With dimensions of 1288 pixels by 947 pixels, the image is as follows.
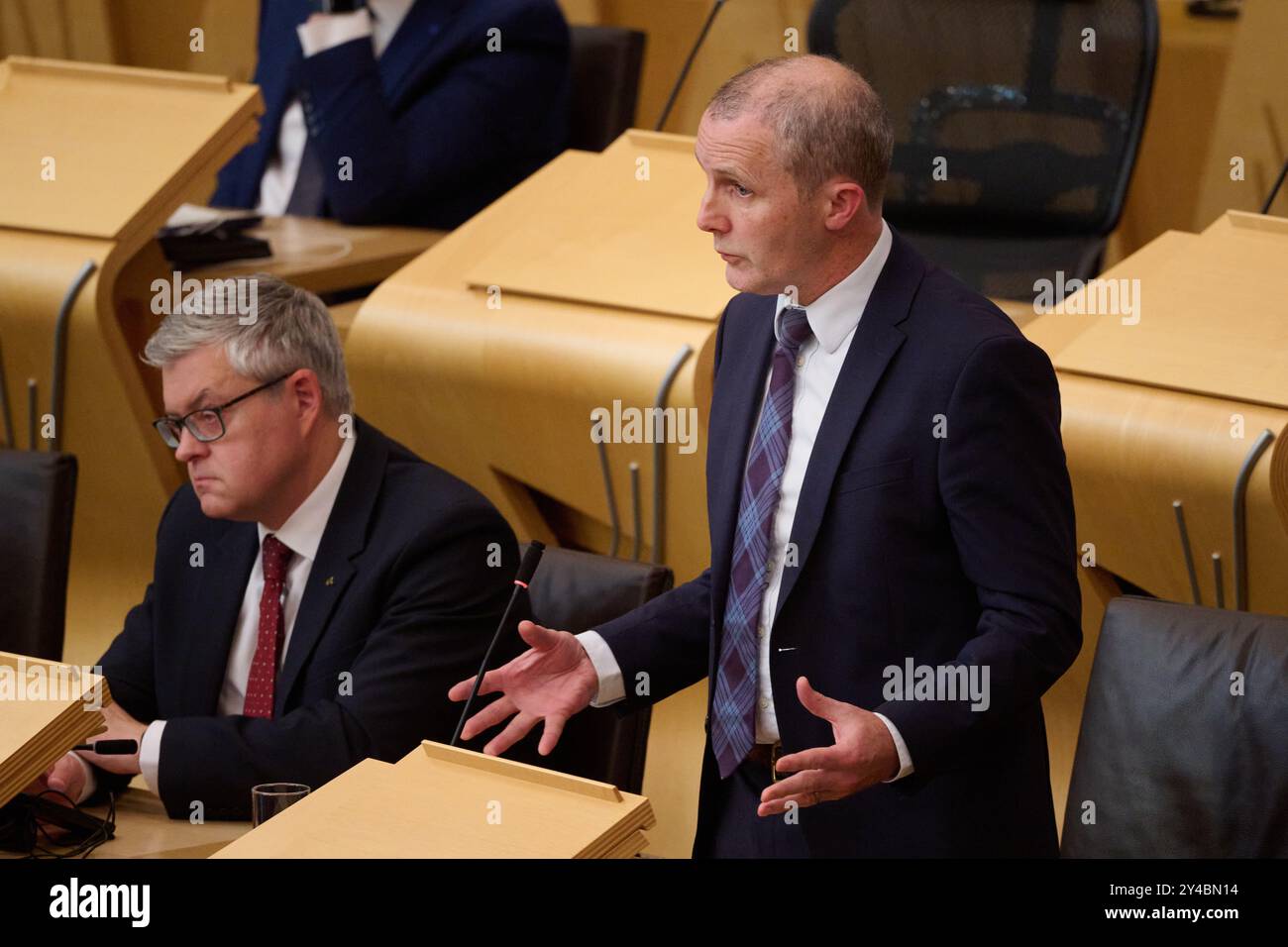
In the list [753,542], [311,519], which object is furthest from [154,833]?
[753,542]

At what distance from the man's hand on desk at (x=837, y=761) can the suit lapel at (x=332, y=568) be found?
2.87 feet

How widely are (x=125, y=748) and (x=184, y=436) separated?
18.0 inches

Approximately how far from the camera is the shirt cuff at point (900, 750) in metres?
1.75

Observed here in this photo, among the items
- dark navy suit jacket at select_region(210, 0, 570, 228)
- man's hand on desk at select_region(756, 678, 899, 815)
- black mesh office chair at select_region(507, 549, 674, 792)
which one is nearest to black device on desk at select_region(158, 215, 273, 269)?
dark navy suit jacket at select_region(210, 0, 570, 228)

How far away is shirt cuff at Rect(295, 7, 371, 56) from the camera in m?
4.07

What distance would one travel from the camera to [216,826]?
7.40 ft

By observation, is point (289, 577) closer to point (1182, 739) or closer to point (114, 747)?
point (114, 747)

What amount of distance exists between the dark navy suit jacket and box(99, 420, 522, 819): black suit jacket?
158 centimetres

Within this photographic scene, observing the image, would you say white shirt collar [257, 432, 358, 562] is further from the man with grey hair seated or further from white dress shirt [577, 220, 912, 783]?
white dress shirt [577, 220, 912, 783]

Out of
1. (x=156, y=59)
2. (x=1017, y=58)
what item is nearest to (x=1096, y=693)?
(x=1017, y=58)

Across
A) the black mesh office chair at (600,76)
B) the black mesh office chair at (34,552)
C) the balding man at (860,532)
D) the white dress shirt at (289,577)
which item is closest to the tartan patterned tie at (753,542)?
the balding man at (860,532)

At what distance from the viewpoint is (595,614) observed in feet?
7.84

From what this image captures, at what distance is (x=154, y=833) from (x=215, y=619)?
15.3 inches

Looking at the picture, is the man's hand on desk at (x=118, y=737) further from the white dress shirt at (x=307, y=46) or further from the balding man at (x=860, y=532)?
the white dress shirt at (x=307, y=46)
